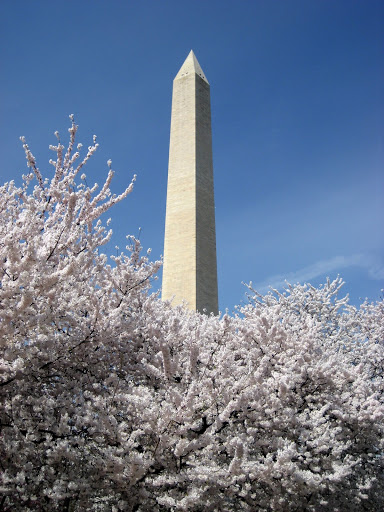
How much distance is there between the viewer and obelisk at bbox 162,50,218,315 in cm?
1972

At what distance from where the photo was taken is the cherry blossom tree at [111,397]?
5199 mm

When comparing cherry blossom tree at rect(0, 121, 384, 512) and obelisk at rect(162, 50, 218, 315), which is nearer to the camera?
cherry blossom tree at rect(0, 121, 384, 512)

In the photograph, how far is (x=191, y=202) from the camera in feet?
69.5

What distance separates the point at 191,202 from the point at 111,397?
16048mm

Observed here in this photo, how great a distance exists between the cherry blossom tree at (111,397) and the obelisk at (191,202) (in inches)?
449

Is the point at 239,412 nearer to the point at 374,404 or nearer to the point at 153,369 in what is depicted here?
the point at 153,369

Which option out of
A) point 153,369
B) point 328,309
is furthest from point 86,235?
point 328,309

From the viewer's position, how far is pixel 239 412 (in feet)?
22.1

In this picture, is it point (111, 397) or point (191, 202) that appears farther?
point (191, 202)

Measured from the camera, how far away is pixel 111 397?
5762mm

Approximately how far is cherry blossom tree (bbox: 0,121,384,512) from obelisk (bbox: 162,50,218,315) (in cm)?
1139

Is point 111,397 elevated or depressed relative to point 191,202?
depressed

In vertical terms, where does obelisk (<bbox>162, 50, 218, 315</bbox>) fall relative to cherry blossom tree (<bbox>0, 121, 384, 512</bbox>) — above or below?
above

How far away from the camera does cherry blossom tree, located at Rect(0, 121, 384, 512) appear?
5.20 metres
